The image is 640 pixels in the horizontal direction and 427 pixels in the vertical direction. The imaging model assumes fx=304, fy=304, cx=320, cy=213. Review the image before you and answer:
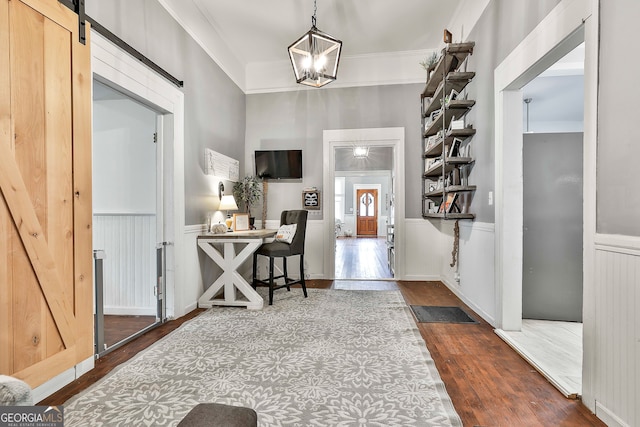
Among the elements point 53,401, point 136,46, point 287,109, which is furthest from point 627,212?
point 287,109

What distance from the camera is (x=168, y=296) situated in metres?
2.84

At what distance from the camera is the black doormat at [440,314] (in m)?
2.81

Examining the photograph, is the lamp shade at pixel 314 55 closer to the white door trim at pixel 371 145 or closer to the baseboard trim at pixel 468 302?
the white door trim at pixel 371 145

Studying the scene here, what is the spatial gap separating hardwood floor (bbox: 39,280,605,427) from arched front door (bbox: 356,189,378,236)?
31.3 ft

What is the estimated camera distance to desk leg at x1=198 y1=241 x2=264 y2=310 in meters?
3.12

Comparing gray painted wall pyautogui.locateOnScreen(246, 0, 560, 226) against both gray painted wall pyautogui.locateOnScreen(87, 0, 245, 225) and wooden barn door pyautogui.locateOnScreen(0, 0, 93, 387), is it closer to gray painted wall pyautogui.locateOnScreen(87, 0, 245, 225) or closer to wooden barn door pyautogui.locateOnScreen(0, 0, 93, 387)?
gray painted wall pyautogui.locateOnScreen(87, 0, 245, 225)

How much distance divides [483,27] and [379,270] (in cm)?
363

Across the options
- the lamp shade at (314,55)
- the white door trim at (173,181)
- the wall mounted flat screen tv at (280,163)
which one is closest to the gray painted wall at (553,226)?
the lamp shade at (314,55)

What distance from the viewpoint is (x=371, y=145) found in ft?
14.5

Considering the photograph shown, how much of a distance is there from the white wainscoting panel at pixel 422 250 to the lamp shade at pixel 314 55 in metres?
2.33

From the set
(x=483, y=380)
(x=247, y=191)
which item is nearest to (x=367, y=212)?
(x=247, y=191)

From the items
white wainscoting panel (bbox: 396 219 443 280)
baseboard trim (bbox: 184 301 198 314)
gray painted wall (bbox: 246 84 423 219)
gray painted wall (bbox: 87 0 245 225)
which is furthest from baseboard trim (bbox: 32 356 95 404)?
white wainscoting panel (bbox: 396 219 443 280)

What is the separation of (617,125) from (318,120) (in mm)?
3539

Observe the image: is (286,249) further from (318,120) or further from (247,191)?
(318,120)
